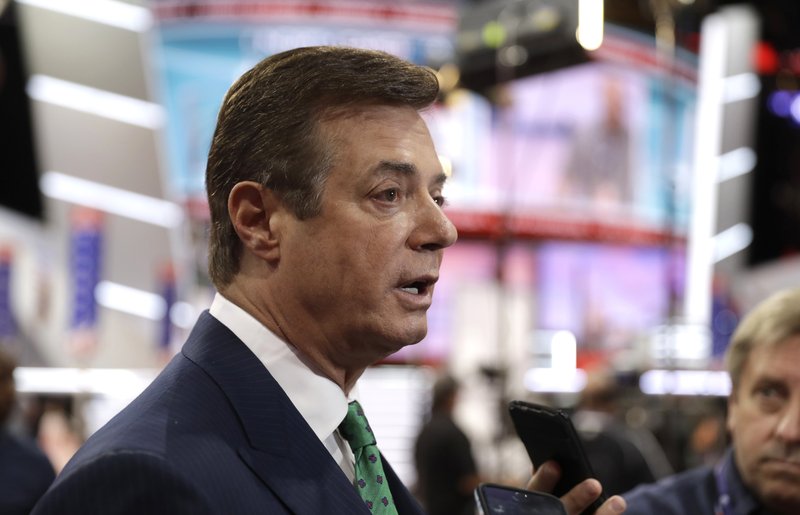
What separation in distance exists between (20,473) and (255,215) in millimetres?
2391

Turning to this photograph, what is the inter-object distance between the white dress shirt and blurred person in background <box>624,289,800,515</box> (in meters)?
0.85

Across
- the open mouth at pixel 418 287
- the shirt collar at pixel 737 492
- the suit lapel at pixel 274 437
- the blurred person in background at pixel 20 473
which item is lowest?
the blurred person in background at pixel 20 473

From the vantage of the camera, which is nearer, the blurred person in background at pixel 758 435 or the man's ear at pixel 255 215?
the man's ear at pixel 255 215

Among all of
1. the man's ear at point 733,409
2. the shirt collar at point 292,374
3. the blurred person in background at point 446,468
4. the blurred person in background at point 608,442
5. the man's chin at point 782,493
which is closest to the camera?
the shirt collar at point 292,374

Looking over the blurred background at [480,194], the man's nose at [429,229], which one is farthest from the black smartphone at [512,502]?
the blurred background at [480,194]

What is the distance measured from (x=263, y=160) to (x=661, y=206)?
1252cm

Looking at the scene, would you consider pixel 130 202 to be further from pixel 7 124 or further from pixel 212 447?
pixel 212 447

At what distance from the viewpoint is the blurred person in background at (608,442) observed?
4.68 m

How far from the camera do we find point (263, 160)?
120 centimetres

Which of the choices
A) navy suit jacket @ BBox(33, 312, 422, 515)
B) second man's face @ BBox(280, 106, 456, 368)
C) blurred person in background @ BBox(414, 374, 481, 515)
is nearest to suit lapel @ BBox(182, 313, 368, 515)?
navy suit jacket @ BBox(33, 312, 422, 515)

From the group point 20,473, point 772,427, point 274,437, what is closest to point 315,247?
point 274,437

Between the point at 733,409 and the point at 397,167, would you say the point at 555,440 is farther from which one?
the point at 733,409

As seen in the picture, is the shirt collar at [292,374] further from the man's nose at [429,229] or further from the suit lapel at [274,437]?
the man's nose at [429,229]

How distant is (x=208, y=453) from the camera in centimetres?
100
